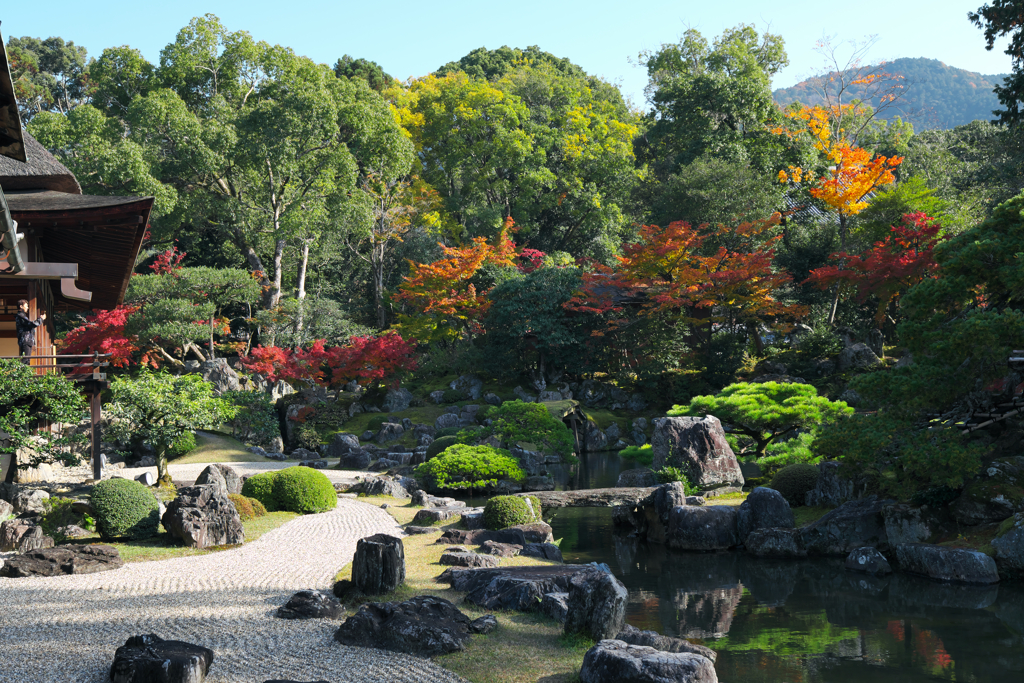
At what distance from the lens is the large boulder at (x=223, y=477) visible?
1391cm

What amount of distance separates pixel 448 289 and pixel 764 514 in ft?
57.4

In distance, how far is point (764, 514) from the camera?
1226 cm

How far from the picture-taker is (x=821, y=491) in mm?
13000

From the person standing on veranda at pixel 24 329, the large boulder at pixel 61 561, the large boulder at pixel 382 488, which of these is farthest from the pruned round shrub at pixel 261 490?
the person standing on veranda at pixel 24 329

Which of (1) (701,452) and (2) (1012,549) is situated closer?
(2) (1012,549)

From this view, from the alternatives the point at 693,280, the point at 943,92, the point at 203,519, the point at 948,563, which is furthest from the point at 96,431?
the point at 943,92

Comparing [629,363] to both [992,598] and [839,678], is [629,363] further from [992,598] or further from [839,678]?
[839,678]

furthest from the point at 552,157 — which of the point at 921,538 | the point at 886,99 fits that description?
the point at 921,538

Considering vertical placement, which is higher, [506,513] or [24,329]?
[24,329]

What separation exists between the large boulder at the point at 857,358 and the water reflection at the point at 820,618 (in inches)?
549

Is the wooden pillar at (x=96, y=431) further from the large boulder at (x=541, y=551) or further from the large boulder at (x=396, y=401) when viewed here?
the large boulder at (x=396, y=401)

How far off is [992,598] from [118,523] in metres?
11.8

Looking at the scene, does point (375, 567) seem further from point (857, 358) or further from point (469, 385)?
point (857, 358)

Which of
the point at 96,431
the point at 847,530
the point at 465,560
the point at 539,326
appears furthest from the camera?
the point at 539,326
